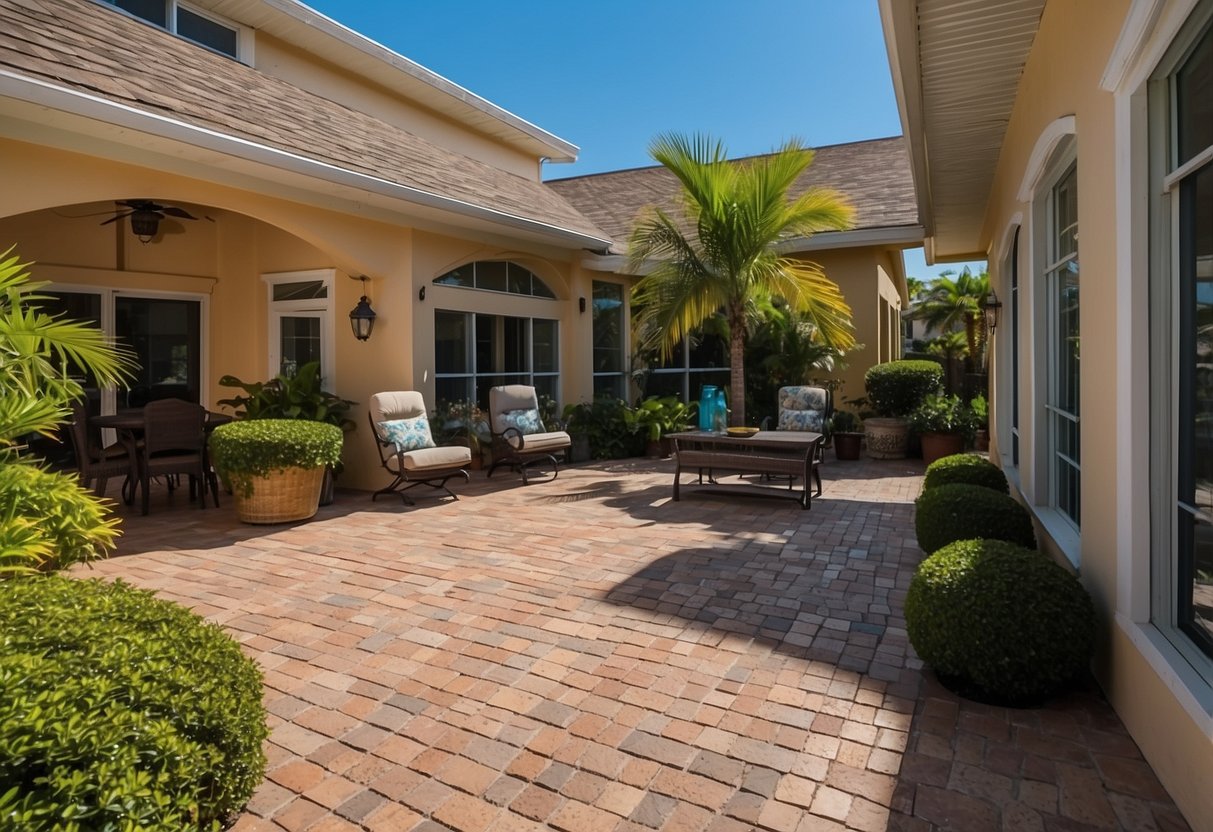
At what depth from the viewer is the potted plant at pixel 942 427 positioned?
34.2 ft

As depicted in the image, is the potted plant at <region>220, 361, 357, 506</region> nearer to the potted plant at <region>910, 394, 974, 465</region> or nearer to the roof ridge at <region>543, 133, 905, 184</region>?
the potted plant at <region>910, 394, 974, 465</region>

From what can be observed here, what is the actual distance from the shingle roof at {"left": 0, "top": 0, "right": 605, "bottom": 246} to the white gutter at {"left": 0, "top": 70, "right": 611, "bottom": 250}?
0.50 ft

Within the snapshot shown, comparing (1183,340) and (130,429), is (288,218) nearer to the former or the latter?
(130,429)

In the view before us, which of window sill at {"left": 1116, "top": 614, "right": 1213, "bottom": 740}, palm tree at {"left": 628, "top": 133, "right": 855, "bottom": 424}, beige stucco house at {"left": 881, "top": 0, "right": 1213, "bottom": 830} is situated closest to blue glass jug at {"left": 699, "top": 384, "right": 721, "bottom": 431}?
palm tree at {"left": 628, "top": 133, "right": 855, "bottom": 424}

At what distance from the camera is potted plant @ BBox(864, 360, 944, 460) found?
11.1m

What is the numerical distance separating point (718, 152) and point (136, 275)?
7.57 metres

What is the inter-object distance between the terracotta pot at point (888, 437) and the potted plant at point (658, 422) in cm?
300

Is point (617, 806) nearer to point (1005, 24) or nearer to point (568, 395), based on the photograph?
point (1005, 24)

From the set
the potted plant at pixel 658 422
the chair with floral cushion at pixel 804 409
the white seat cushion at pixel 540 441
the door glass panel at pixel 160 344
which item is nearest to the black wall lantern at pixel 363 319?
the white seat cushion at pixel 540 441

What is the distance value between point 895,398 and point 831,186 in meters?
4.79

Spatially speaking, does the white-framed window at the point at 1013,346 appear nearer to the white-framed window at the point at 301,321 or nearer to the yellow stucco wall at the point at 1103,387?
the yellow stucco wall at the point at 1103,387

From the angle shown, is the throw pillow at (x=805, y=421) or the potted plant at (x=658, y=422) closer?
the throw pillow at (x=805, y=421)

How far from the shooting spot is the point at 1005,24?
177 inches

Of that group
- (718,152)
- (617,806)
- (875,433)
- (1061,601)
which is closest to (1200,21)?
(1061,601)
